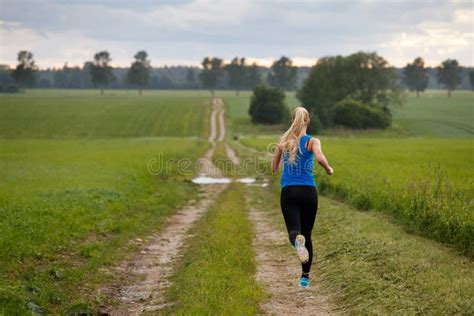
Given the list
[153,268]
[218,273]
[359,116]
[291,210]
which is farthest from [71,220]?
[359,116]

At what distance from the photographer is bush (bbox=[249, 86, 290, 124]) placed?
110375 millimetres

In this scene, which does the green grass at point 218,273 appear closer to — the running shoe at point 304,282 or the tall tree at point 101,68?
the running shoe at point 304,282

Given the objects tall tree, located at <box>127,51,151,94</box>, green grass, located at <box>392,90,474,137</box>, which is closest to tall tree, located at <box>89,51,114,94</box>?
tall tree, located at <box>127,51,151,94</box>

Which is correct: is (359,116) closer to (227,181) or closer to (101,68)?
(227,181)

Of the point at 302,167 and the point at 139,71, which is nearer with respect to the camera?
the point at 302,167

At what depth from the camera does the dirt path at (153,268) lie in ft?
32.0

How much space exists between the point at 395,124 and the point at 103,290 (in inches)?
3995

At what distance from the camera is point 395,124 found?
106 meters

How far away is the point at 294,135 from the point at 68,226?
828cm

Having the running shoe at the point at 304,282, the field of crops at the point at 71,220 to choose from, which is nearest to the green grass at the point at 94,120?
the field of crops at the point at 71,220

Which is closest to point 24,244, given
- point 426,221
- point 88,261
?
point 88,261

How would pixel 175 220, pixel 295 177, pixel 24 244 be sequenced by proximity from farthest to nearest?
1. pixel 175 220
2. pixel 24 244
3. pixel 295 177

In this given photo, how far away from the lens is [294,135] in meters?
9.52

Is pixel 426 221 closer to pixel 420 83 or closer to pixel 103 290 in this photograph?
pixel 103 290
